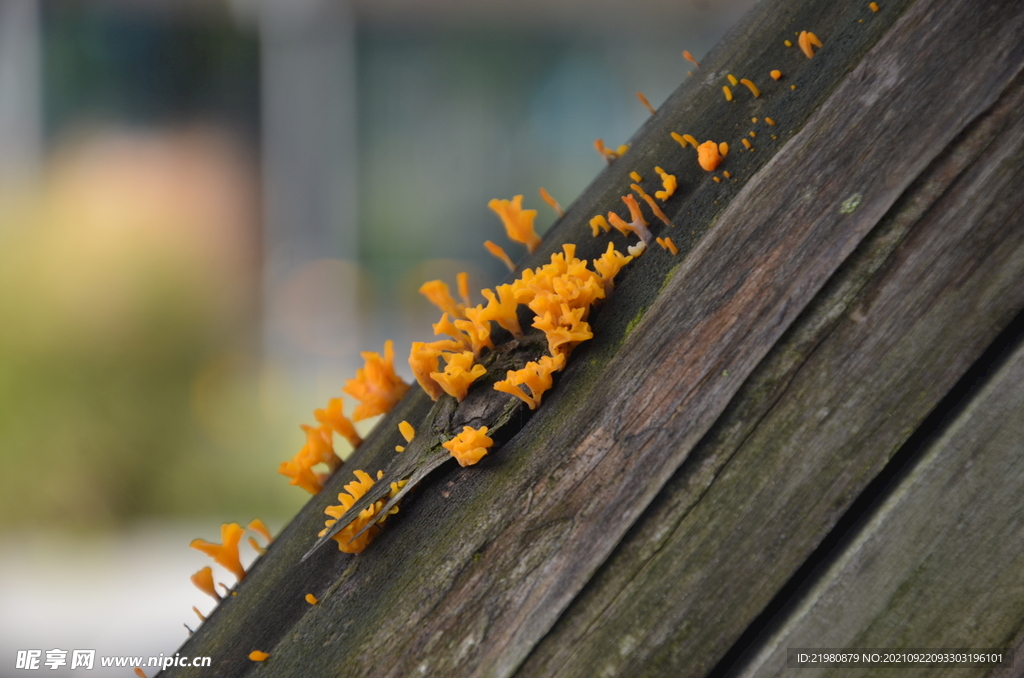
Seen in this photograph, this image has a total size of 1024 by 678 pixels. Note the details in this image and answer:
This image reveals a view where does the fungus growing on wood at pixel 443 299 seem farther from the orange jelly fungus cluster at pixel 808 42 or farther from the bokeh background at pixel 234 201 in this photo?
the bokeh background at pixel 234 201

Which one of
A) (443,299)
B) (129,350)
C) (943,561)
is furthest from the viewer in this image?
(129,350)

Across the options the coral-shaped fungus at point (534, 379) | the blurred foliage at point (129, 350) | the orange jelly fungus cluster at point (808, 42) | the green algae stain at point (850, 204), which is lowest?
the green algae stain at point (850, 204)

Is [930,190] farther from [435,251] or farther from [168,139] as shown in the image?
[168,139]

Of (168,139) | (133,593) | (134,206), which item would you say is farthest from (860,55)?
(168,139)

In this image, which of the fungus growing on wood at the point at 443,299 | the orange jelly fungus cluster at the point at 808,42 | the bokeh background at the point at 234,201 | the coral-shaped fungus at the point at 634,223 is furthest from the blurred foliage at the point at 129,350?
the orange jelly fungus cluster at the point at 808,42

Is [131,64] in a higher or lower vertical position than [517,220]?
higher

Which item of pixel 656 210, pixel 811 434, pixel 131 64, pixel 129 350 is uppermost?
pixel 131 64

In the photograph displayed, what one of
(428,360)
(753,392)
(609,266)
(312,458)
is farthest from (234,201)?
(753,392)

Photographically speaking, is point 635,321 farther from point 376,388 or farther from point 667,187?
point 376,388
